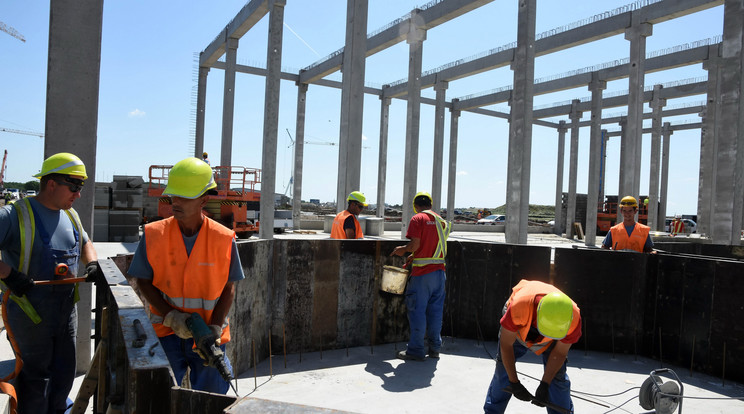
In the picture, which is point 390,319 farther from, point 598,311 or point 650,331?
point 650,331

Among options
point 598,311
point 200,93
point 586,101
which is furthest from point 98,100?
point 586,101

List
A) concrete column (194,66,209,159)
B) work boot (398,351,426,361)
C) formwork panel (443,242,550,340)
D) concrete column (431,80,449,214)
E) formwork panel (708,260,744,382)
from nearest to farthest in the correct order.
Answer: formwork panel (708,260,744,382) → work boot (398,351,426,361) → formwork panel (443,242,550,340) → concrete column (194,66,209,159) → concrete column (431,80,449,214)

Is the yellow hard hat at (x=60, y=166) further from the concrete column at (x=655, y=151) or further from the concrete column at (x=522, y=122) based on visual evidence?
the concrete column at (x=655, y=151)

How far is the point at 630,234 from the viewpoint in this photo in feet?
23.0

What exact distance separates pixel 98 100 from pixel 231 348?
2736 mm

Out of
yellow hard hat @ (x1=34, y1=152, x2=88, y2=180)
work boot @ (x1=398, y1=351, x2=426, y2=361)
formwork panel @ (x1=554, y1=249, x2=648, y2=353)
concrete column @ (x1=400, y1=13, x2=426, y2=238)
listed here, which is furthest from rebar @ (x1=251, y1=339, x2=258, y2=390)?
concrete column @ (x1=400, y1=13, x2=426, y2=238)

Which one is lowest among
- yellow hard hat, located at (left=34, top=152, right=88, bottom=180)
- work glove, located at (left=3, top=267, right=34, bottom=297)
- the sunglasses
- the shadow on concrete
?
the shadow on concrete

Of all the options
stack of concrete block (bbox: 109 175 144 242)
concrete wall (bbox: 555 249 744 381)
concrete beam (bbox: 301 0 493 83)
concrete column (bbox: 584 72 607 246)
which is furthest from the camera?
concrete column (bbox: 584 72 607 246)

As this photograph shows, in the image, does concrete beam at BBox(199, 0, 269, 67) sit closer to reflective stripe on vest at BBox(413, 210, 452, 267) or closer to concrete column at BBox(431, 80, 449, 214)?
concrete column at BBox(431, 80, 449, 214)

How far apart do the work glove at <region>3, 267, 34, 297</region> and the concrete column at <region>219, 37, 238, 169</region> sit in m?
18.4

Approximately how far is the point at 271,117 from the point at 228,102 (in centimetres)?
590

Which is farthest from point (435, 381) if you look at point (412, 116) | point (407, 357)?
point (412, 116)

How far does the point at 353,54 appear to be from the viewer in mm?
14609

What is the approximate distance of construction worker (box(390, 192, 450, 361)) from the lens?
19.3ft
